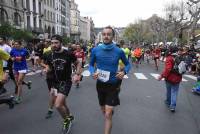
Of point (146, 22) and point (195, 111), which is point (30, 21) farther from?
point (146, 22)

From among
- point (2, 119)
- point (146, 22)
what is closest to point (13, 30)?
point (2, 119)

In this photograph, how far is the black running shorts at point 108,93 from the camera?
217 inches

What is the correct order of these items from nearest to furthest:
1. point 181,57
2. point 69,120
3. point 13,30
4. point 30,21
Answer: point 69,120
point 181,57
point 13,30
point 30,21

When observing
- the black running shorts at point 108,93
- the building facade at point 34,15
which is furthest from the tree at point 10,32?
the black running shorts at point 108,93

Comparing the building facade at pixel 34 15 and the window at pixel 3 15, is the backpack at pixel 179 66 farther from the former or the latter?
the building facade at pixel 34 15

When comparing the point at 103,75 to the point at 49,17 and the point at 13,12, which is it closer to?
the point at 13,12

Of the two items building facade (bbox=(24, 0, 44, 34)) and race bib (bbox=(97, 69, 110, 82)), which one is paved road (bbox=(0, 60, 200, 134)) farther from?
building facade (bbox=(24, 0, 44, 34))

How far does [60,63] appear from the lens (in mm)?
6488

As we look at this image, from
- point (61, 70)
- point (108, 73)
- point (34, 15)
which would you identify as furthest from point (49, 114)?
point (34, 15)

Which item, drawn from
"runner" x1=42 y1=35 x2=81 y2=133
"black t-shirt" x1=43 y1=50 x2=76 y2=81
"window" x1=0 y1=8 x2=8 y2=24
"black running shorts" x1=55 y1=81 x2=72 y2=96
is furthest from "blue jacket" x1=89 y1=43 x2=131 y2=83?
"window" x1=0 y1=8 x2=8 y2=24

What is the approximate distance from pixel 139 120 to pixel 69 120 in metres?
1.78

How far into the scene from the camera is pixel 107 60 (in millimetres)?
5535

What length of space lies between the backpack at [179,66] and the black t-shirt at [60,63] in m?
3.15

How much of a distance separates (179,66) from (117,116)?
6.80ft
